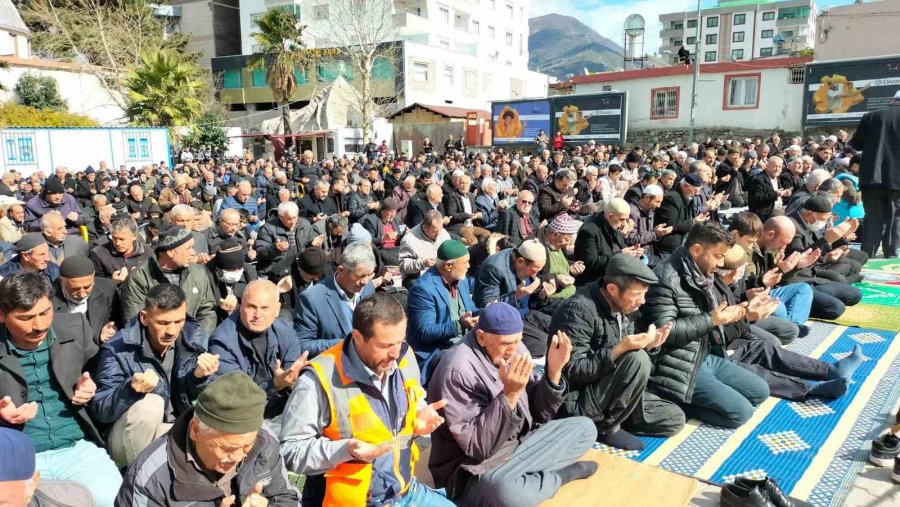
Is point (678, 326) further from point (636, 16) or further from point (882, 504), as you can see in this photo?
point (636, 16)

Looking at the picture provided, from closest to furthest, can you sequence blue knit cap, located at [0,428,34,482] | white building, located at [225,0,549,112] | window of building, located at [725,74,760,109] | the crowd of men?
blue knit cap, located at [0,428,34,482], the crowd of men, window of building, located at [725,74,760,109], white building, located at [225,0,549,112]

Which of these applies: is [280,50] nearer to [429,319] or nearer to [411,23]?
[411,23]

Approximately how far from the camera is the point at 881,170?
28.2ft

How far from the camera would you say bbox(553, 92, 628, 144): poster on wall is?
26359 millimetres

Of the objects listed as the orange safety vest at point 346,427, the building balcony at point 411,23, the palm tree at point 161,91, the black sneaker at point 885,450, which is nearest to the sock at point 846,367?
the black sneaker at point 885,450

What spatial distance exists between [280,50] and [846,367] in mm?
→ 33204

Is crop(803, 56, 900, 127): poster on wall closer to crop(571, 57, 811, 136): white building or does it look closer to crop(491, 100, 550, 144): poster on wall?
crop(571, 57, 811, 136): white building

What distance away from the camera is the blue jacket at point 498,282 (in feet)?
18.4

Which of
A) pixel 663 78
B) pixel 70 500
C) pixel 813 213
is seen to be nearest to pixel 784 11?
pixel 663 78

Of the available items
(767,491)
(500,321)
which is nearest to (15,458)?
(500,321)

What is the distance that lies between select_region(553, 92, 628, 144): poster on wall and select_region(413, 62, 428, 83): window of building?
14461 millimetres

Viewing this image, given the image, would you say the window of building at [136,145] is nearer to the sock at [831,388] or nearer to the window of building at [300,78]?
the window of building at [300,78]

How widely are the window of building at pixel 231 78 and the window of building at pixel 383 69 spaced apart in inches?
459

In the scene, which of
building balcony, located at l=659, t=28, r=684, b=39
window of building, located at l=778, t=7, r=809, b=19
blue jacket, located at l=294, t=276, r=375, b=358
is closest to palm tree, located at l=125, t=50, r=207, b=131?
blue jacket, located at l=294, t=276, r=375, b=358
